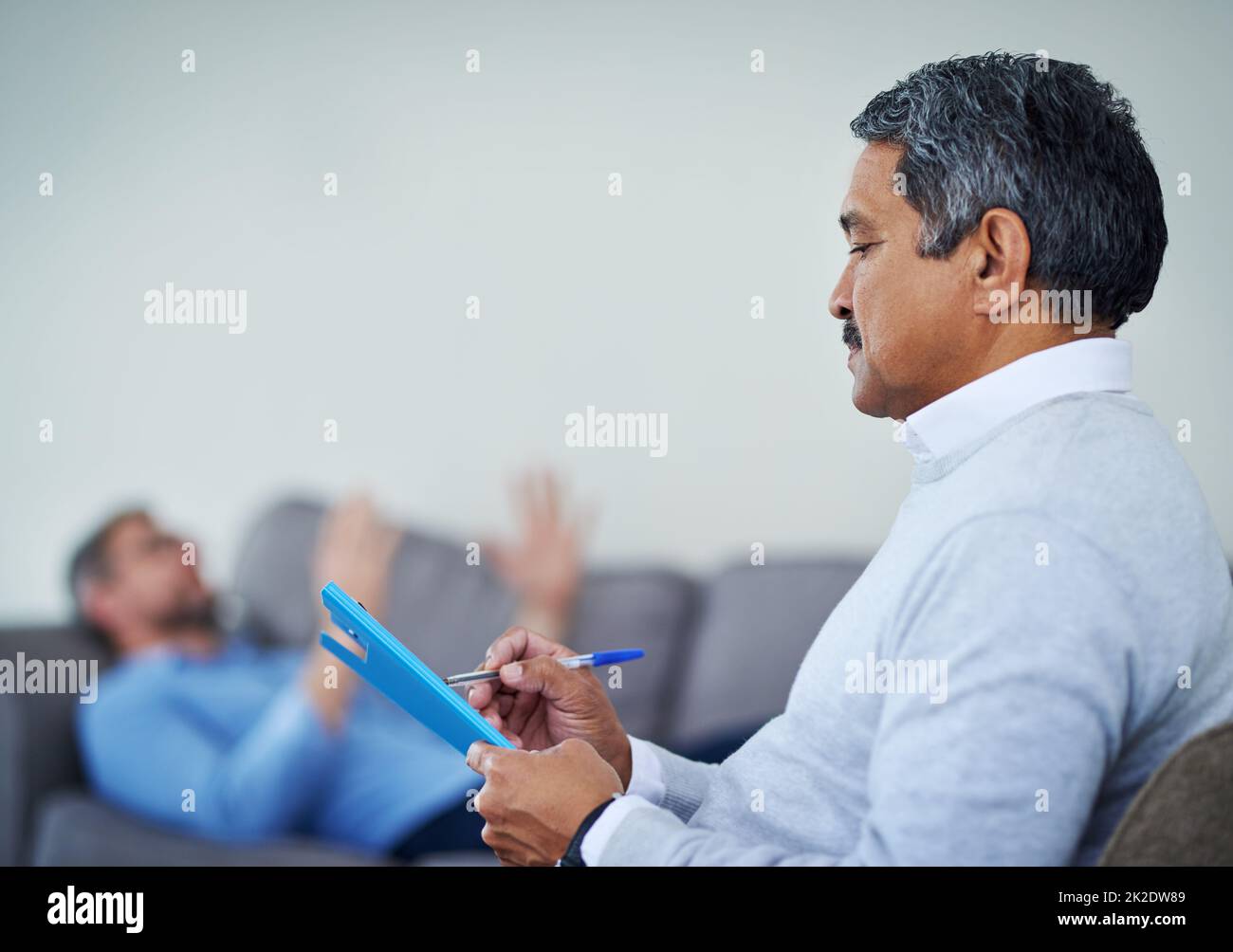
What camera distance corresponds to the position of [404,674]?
0.96 m

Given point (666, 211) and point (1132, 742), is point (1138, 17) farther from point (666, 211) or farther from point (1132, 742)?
point (1132, 742)

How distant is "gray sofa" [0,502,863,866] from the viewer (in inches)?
85.4

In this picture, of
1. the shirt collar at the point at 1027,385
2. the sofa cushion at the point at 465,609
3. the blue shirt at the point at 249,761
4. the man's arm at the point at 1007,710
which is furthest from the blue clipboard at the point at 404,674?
the sofa cushion at the point at 465,609

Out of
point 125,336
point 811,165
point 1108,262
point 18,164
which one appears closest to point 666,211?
point 811,165

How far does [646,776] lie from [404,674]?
0.30m

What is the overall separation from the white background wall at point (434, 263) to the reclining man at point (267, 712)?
0.25 meters

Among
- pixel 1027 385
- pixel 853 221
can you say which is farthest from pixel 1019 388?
pixel 853 221

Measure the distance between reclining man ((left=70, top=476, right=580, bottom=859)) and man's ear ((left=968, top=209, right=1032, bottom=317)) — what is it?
4.49ft

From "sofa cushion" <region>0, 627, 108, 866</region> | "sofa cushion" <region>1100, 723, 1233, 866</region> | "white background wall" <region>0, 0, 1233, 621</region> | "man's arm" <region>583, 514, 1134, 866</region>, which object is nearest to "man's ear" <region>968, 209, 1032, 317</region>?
"man's arm" <region>583, 514, 1134, 866</region>

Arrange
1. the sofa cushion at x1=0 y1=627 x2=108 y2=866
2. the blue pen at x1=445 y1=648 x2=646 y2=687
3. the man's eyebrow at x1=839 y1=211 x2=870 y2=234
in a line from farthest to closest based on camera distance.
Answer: the sofa cushion at x1=0 y1=627 x2=108 y2=866, the blue pen at x1=445 y1=648 x2=646 y2=687, the man's eyebrow at x1=839 y1=211 x2=870 y2=234

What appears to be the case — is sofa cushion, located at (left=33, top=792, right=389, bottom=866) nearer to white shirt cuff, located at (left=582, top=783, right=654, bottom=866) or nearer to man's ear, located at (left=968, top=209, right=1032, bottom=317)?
white shirt cuff, located at (left=582, top=783, right=654, bottom=866)

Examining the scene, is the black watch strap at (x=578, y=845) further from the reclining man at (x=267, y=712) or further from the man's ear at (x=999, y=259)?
the reclining man at (x=267, y=712)

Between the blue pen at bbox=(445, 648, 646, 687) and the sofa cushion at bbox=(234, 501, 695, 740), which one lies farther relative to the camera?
the sofa cushion at bbox=(234, 501, 695, 740)

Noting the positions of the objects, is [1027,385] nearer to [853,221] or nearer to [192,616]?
[853,221]
